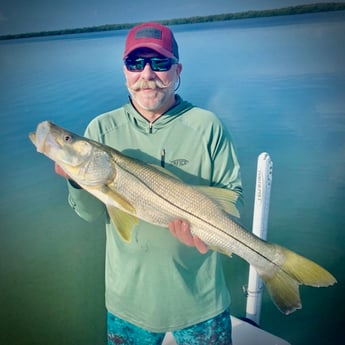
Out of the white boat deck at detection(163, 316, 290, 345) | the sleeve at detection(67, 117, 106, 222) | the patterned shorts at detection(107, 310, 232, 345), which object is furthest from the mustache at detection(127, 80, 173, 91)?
the white boat deck at detection(163, 316, 290, 345)

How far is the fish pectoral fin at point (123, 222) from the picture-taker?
125 cm

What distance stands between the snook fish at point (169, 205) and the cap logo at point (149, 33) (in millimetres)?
465

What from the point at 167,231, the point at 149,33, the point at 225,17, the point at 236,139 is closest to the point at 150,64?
the point at 149,33

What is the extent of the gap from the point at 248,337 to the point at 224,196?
99 centimetres

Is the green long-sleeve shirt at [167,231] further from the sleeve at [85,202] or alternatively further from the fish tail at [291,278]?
the fish tail at [291,278]

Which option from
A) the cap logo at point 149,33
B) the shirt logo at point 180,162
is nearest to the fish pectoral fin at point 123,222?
the shirt logo at point 180,162

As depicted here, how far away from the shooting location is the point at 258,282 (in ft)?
Answer: 6.36

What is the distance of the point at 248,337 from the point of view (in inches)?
71.4

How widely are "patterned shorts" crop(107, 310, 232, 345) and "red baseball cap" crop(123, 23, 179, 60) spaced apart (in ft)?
3.54

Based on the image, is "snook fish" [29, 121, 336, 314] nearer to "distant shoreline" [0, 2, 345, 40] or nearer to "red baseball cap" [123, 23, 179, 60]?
"red baseball cap" [123, 23, 179, 60]

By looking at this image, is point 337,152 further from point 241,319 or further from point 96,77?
point 96,77

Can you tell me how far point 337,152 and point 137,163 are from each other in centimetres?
320

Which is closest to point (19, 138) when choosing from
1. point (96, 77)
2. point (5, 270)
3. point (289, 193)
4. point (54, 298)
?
point (96, 77)

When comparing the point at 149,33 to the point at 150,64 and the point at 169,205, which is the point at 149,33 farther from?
the point at 169,205
